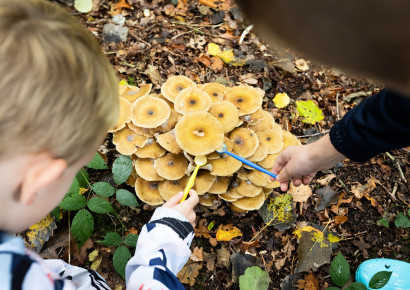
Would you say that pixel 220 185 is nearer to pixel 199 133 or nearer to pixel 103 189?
pixel 199 133

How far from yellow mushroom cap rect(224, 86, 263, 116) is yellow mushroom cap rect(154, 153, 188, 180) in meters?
0.67

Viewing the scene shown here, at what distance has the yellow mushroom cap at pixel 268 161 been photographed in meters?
2.78

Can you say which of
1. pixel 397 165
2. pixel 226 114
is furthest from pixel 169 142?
pixel 397 165

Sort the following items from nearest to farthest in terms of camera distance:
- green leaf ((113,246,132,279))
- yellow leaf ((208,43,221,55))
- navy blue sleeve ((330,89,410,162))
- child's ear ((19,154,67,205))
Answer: child's ear ((19,154,67,205))
navy blue sleeve ((330,89,410,162))
green leaf ((113,246,132,279))
yellow leaf ((208,43,221,55))

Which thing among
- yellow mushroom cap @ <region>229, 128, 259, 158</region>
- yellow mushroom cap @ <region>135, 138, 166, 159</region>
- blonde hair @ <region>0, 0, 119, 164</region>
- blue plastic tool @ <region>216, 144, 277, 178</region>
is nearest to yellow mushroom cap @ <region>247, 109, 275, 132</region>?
yellow mushroom cap @ <region>229, 128, 259, 158</region>

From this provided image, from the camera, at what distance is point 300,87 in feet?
13.0

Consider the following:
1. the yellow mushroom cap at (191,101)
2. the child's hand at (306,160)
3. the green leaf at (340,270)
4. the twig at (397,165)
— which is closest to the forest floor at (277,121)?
the twig at (397,165)

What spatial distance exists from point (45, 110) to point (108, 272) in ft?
6.78

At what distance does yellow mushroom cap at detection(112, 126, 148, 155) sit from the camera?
2.68 metres

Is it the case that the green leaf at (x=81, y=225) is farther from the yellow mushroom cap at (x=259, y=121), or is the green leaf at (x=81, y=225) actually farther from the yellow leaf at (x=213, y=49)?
the yellow leaf at (x=213, y=49)

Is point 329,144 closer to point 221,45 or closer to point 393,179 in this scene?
point 393,179

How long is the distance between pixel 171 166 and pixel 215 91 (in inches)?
33.4

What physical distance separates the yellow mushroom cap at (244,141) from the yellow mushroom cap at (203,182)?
298mm

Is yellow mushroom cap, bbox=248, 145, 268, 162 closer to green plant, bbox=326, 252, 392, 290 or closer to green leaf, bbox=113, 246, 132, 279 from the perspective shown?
green plant, bbox=326, 252, 392, 290
